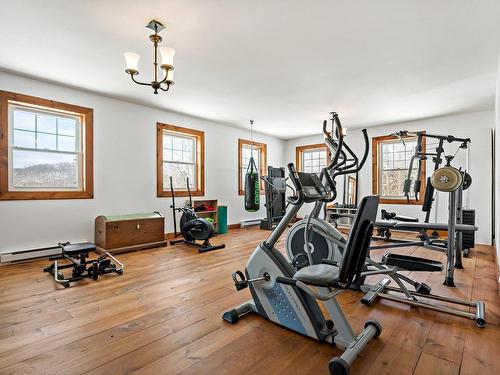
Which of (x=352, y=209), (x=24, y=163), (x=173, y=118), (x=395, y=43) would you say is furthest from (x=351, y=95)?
(x=24, y=163)

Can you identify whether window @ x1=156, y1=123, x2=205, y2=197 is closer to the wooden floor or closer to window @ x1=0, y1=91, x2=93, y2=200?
window @ x1=0, y1=91, x2=93, y2=200

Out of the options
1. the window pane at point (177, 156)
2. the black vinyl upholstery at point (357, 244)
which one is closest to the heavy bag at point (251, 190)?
the window pane at point (177, 156)

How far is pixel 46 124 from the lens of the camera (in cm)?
402

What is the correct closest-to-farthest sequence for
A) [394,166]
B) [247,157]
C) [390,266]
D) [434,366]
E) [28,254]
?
[434,366], [390,266], [28,254], [394,166], [247,157]

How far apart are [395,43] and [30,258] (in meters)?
5.30

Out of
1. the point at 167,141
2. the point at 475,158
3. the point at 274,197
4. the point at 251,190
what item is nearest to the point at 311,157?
the point at 274,197

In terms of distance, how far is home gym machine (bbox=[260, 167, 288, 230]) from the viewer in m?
6.13

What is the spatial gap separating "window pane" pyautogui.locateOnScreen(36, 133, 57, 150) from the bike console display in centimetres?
400

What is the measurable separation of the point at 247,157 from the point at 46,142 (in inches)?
171

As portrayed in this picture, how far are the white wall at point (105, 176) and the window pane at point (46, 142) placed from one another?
551 mm

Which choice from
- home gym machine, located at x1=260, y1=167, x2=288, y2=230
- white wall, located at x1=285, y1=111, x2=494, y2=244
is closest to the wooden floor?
white wall, located at x1=285, y1=111, x2=494, y2=244

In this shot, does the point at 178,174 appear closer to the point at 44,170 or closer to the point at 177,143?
the point at 177,143

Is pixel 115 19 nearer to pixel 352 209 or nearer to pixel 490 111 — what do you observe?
pixel 352 209

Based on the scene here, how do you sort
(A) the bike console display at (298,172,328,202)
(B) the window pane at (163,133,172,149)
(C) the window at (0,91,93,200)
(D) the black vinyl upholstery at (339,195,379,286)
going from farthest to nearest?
(B) the window pane at (163,133,172,149) < (C) the window at (0,91,93,200) < (A) the bike console display at (298,172,328,202) < (D) the black vinyl upholstery at (339,195,379,286)
